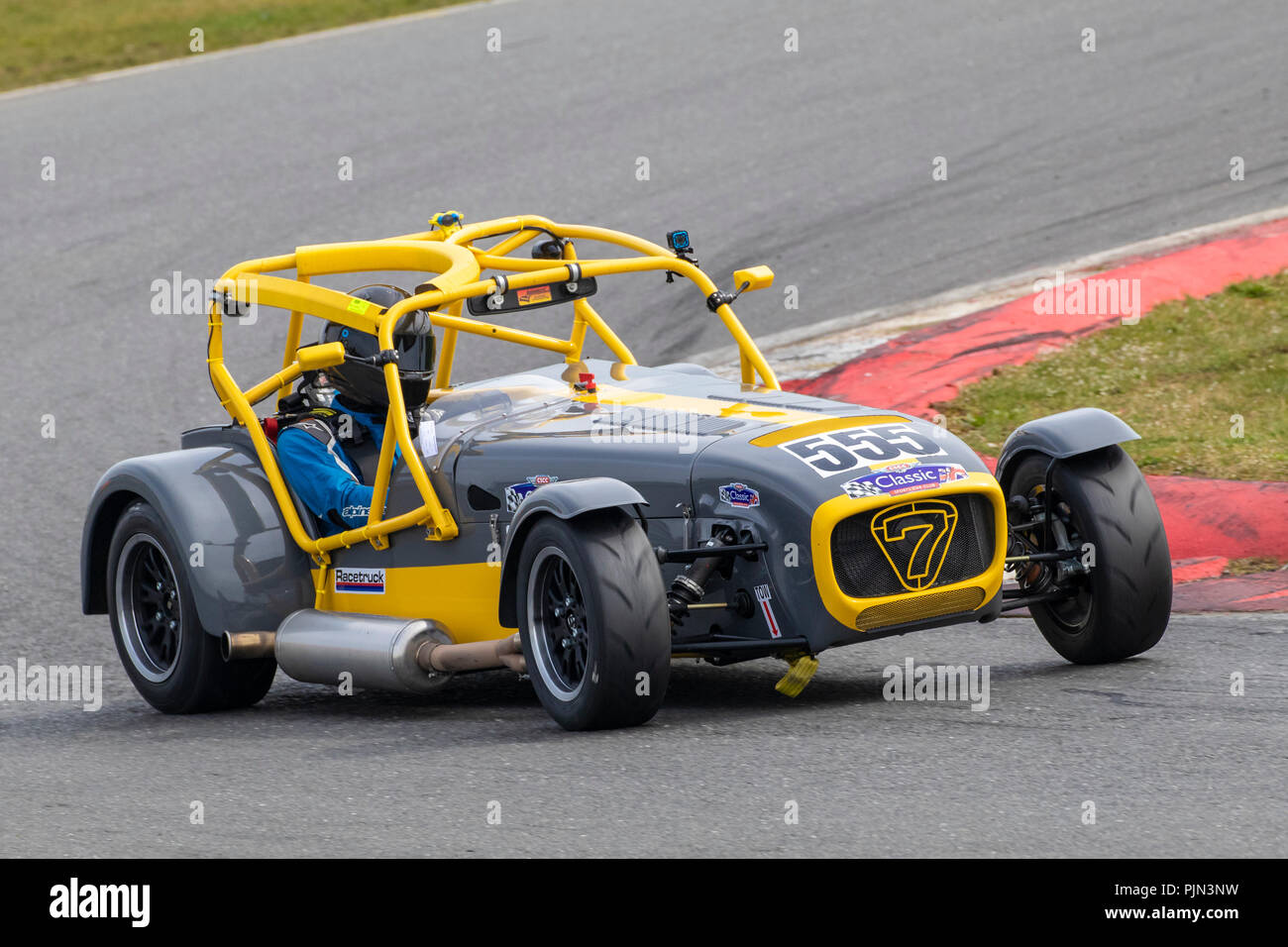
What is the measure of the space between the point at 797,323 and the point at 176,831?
704cm

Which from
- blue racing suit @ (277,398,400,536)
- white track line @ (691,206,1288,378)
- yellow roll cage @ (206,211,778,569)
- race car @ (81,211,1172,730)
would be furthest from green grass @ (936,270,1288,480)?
blue racing suit @ (277,398,400,536)

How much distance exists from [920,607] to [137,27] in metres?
16.2

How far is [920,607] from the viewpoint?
6.20 meters

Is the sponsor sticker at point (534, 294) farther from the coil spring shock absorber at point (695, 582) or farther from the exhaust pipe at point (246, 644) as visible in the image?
the exhaust pipe at point (246, 644)

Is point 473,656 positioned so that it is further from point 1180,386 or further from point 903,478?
point 1180,386

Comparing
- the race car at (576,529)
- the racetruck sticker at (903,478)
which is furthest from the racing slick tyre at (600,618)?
the racetruck sticker at (903,478)

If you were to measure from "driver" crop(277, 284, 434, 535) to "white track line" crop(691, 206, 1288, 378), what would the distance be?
12.2 feet

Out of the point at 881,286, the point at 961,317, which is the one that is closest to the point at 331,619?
the point at 961,317

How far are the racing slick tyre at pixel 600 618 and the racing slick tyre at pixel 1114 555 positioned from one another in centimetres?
159

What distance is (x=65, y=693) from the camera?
801 centimetres

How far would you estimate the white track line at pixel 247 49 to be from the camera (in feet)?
59.4

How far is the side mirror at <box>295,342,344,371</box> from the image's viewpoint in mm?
6988

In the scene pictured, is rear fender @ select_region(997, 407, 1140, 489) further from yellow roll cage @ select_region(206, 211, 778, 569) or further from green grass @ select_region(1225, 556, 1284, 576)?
green grass @ select_region(1225, 556, 1284, 576)

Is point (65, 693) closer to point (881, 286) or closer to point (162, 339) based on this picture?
point (162, 339)
